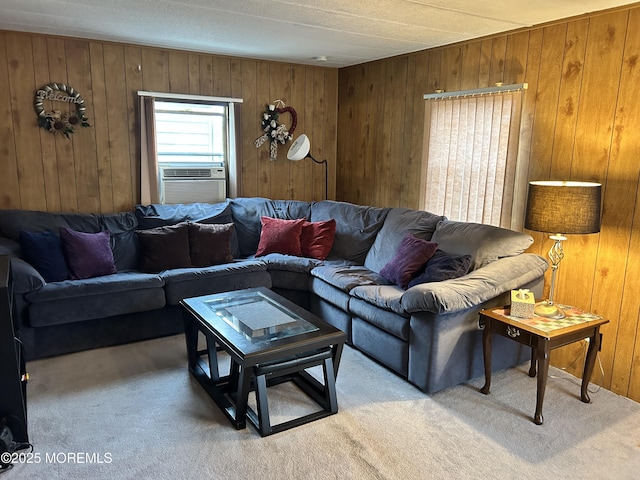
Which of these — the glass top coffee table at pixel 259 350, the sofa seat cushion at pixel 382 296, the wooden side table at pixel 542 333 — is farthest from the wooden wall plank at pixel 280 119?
the wooden side table at pixel 542 333

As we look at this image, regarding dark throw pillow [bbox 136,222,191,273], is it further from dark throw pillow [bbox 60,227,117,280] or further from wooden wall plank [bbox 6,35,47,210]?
wooden wall plank [bbox 6,35,47,210]

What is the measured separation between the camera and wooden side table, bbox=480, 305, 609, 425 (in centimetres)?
253

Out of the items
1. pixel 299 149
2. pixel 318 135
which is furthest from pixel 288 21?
pixel 318 135

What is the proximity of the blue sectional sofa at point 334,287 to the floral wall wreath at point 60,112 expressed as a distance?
738 mm

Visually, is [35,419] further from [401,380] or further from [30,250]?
[401,380]

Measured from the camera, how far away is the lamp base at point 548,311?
9.10 ft

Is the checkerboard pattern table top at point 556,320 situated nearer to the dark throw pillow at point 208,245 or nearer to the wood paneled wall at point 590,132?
the wood paneled wall at point 590,132

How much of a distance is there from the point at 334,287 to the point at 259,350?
1333 mm

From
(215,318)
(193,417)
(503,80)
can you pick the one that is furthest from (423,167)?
(193,417)

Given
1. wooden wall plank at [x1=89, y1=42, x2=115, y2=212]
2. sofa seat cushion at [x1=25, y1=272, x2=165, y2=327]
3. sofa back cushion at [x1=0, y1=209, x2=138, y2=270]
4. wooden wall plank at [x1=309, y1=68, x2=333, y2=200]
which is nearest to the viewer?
sofa seat cushion at [x1=25, y1=272, x2=165, y2=327]

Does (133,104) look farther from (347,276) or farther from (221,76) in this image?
(347,276)

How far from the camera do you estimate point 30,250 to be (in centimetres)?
342

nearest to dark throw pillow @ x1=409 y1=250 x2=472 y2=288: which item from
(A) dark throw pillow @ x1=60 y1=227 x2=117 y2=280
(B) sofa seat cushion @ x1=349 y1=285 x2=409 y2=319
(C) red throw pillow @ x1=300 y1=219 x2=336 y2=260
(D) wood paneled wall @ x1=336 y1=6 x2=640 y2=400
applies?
(B) sofa seat cushion @ x1=349 y1=285 x2=409 y2=319

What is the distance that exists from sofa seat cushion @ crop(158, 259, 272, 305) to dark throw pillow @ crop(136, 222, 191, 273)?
113 mm
